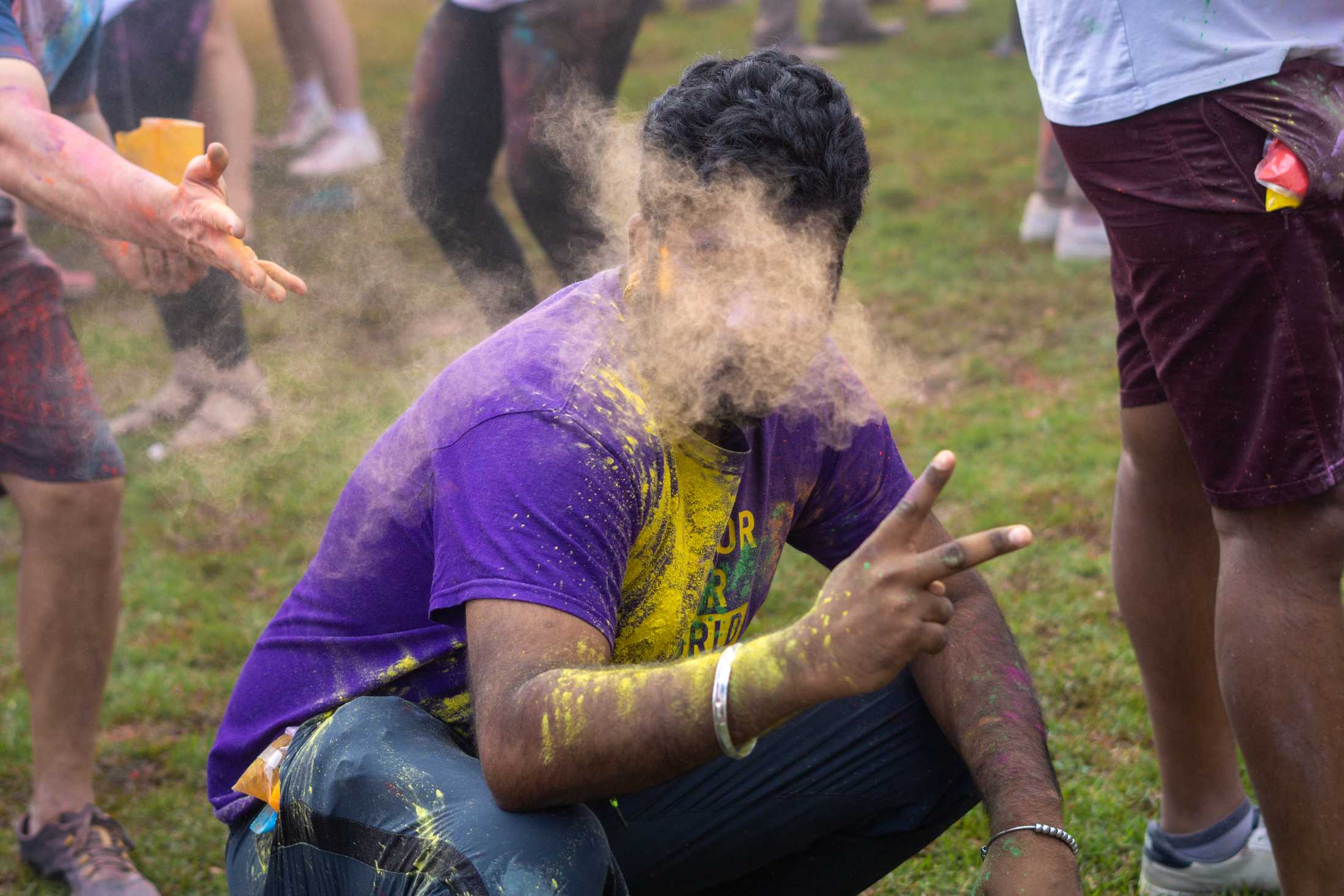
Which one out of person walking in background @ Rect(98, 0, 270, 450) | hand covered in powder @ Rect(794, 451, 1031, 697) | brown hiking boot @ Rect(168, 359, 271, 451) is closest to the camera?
hand covered in powder @ Rect(794, 451, 1031, 697)

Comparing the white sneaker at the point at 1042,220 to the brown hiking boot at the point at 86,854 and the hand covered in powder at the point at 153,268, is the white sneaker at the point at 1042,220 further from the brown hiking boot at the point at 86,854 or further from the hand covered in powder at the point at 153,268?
the brown hiking boot at the point at 86,854

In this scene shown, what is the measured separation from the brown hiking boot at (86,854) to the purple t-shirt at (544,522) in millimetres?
763

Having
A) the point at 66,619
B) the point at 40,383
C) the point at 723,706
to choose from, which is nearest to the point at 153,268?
the point at 40,383

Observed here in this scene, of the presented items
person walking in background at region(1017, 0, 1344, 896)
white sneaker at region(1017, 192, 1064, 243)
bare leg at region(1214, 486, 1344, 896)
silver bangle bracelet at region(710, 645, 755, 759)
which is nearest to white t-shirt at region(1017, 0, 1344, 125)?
person walking in background at region(1017, 0, 1344, 896)

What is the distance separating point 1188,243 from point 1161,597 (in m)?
0.67

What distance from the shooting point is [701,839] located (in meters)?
1.92

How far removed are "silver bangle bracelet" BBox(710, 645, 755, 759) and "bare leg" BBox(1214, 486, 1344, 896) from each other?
2.83 ft

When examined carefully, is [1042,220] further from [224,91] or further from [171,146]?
[171,146]

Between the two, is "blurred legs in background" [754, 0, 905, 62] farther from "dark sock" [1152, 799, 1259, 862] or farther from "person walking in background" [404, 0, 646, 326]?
"dark sock" [1152, 799, 1259, 862]

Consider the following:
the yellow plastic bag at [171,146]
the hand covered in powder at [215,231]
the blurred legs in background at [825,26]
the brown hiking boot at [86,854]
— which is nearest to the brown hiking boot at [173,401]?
the brown hiking boot at [86,854]

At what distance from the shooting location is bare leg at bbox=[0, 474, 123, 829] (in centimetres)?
250

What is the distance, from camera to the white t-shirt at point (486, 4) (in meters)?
3.66

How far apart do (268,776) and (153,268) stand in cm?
94

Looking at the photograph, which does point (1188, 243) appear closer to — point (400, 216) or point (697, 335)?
point (697, 335)
